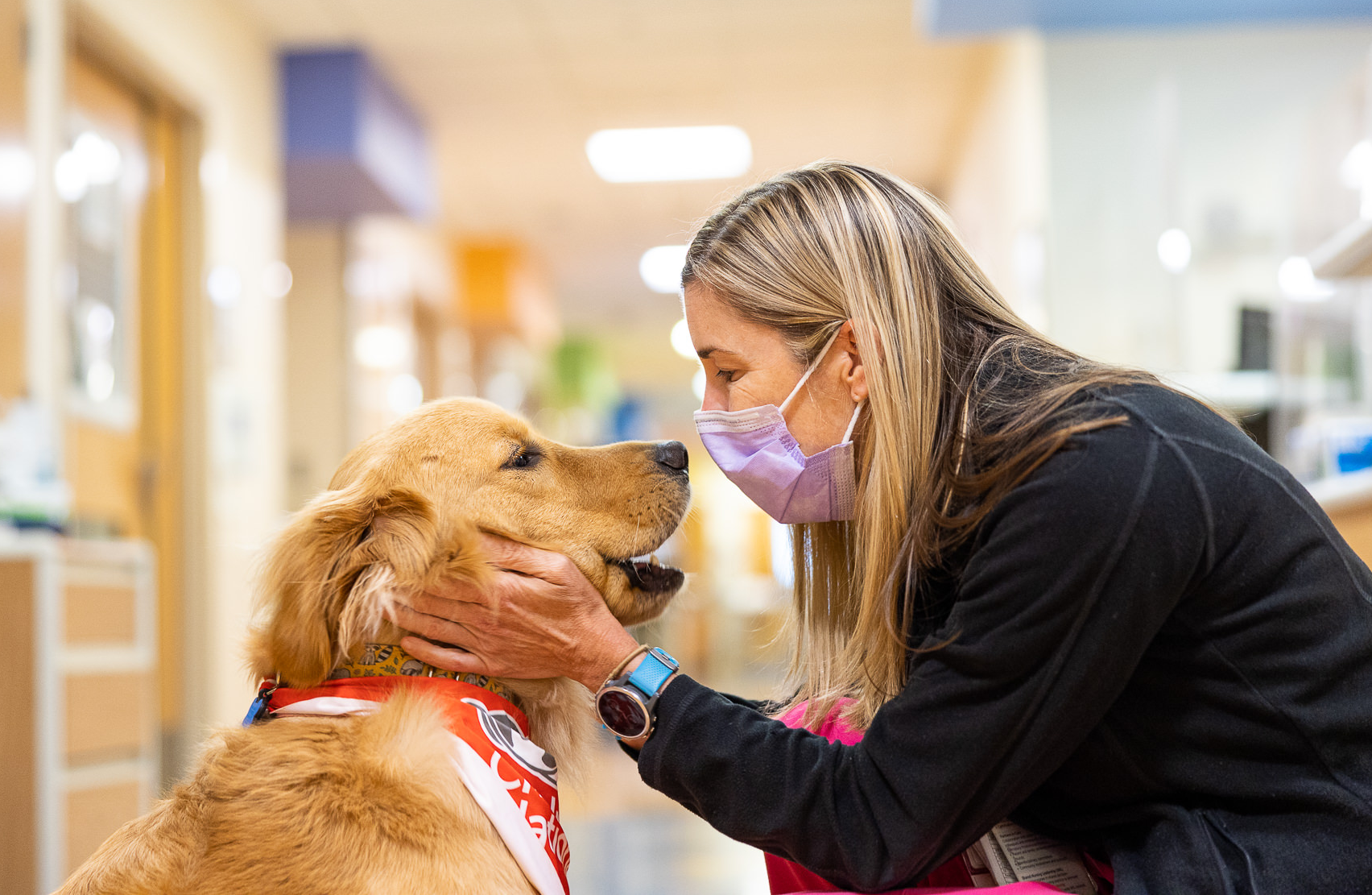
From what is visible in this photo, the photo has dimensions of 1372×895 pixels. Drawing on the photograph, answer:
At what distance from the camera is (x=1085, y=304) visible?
5277 millimetres

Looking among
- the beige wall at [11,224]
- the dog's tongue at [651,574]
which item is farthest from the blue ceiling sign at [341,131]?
the dog's tongue at [651,574]

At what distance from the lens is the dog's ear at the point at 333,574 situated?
1336 millimetres

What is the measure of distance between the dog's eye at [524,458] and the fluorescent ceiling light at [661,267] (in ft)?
25.1

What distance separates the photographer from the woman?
3.70ft

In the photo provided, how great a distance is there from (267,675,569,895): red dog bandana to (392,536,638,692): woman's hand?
48mm

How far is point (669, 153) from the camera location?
750 cm

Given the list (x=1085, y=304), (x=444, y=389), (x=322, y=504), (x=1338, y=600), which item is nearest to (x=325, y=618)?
(x=322, y=504)

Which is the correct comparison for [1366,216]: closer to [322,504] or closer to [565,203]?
[322,504]

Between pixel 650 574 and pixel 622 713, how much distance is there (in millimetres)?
303

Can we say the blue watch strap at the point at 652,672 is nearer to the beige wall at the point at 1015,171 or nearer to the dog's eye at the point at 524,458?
the dog's eye at the point at 524,458

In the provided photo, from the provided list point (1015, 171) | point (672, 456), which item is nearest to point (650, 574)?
point (672, 456)

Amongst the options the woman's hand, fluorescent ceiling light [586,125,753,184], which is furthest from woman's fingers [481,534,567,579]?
fluorescent ceiling light [586,125,753,184]

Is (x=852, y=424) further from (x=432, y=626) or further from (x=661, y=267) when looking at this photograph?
(x=661, y=267)

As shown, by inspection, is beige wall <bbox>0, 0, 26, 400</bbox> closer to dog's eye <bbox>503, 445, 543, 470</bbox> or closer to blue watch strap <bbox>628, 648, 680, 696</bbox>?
dog's eye <bbox>503, 445, 543, 470</bbox>
